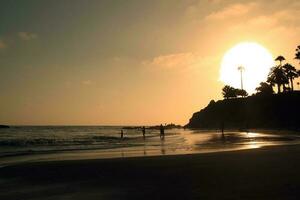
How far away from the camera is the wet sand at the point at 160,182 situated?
1195 centimetres

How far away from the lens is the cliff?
10814cm

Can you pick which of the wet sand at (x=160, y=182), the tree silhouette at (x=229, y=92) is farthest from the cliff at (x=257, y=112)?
the wet sand at (x=160, y=182)

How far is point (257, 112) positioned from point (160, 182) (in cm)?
11398

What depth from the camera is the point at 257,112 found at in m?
124

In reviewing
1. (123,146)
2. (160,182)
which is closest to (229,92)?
(123,146)

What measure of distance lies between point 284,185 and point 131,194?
471cm

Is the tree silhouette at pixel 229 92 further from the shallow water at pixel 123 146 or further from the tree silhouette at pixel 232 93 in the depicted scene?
the shallow water at pixel 123 146

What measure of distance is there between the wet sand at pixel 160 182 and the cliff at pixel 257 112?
250 ft

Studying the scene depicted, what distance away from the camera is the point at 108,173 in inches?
716

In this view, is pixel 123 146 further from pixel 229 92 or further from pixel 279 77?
pixel 229 92

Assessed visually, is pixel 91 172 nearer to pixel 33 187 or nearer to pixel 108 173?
pixel 108 173

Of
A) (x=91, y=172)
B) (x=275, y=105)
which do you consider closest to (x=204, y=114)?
(x=275, y=105)

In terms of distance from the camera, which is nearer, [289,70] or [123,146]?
[123,146]

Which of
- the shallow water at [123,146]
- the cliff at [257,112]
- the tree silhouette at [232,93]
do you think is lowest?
the shallow water at [123,146]
